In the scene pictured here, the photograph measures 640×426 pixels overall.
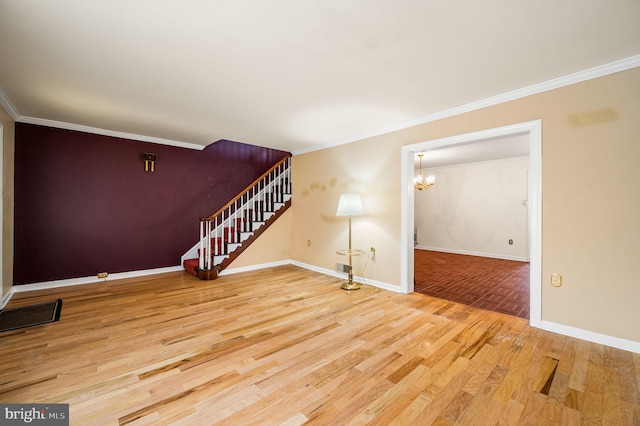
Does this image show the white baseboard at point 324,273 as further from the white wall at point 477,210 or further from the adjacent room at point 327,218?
the white wall at point 477,210

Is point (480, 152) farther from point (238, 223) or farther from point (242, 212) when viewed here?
point (238, 223)

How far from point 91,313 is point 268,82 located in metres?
3.32

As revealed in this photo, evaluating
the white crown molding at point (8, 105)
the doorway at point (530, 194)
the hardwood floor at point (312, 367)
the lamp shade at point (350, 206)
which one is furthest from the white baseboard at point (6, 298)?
the doorway at point (530, 194)

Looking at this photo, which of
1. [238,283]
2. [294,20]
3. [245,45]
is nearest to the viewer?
[294,20]

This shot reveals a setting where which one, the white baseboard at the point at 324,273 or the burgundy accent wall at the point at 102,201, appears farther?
the burgundy accent wall at the point at 102,201

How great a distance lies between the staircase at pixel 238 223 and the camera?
15.3 feet

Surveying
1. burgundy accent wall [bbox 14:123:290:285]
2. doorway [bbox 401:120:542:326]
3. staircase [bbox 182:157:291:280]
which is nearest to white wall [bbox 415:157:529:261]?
doorway [bbox 401:120:542:326]

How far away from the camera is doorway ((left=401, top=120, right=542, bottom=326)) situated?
8.98 ft

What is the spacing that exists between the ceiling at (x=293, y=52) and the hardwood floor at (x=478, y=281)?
102 inches

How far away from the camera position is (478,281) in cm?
454

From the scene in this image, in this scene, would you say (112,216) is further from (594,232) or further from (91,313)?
(594,232)

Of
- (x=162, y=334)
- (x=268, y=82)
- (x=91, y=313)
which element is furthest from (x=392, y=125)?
(x=91, y=313)

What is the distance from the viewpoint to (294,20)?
1.82 m

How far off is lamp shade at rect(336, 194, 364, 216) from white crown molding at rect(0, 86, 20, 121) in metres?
4.26
